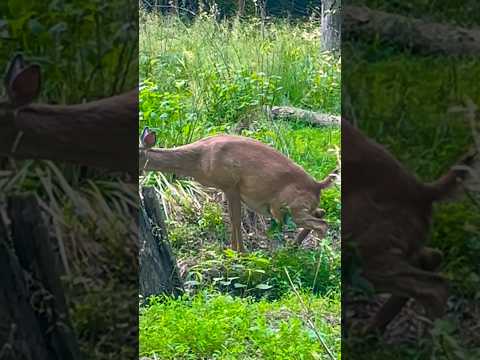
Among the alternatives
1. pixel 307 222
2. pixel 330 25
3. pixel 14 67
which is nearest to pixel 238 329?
pixel 307 222

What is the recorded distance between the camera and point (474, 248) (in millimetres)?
2141

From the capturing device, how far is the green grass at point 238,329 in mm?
3275

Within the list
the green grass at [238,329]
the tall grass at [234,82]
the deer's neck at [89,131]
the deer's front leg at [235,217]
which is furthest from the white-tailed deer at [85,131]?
the tall grass at [234,82]

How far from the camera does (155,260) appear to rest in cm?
396

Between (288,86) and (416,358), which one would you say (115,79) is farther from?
(288,86)

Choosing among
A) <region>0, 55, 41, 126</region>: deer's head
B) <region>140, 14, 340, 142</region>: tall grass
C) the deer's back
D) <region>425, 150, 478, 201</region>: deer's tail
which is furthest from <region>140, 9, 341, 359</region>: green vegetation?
<region>0, 55, 41, 126</region>: deer's head

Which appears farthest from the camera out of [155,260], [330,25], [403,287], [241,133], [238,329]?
[330,25]

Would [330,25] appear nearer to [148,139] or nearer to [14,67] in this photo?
[148,139]

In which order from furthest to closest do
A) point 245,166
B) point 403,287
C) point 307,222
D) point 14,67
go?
1. point 245,166
2. point 307,222
3. point 403,287
4. point 14,67

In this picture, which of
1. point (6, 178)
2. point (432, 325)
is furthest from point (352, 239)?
point (6, 178)

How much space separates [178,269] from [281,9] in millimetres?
1590

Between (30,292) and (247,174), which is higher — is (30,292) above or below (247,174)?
above

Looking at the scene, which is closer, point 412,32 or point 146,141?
point 412,32

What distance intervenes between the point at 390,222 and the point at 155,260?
6.54 feet
